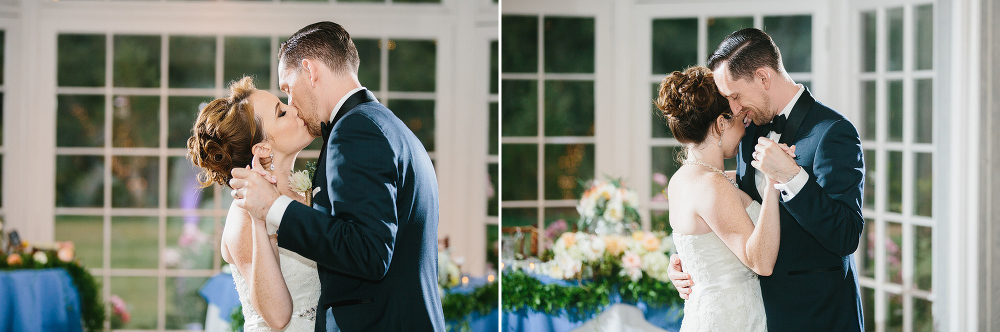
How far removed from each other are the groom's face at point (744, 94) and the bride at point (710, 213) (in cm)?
2

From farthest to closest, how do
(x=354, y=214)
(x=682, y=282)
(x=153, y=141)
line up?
1. (x=153, y=141)
2. (x=682, y=282)
3. (x=354, y=214)

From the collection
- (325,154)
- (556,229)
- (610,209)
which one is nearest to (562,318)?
(610,209)

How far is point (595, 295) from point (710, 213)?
1.63m

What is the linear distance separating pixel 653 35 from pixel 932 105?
1672 mm

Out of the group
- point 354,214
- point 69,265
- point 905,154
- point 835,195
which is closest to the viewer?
point 354,214

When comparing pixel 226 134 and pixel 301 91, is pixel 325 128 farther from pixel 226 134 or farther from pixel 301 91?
pixel 226 134

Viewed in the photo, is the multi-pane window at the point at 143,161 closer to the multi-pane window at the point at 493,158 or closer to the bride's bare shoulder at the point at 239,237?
the multi-pane window at the point at 493,158

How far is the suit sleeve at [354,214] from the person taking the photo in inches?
59.4

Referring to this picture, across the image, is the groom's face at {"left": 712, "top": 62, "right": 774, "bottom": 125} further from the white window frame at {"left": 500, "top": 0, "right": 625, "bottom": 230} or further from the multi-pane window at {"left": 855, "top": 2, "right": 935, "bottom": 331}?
the white window frame at {"left": 500, "top": 0, "right": 625, "bottom": 230}

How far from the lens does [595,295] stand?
139 inches

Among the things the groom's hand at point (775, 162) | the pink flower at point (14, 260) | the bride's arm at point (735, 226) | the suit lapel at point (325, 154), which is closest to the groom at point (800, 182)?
the groom's hand at point (775, 162)

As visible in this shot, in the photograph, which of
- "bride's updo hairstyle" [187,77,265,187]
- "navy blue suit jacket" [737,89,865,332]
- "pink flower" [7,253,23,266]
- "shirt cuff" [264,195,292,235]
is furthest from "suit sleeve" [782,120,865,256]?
"pink flower" [7,253,23,266]

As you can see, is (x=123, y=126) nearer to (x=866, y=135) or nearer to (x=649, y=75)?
(x=649, y=75)

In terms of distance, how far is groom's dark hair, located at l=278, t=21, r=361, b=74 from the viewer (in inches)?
70.7
